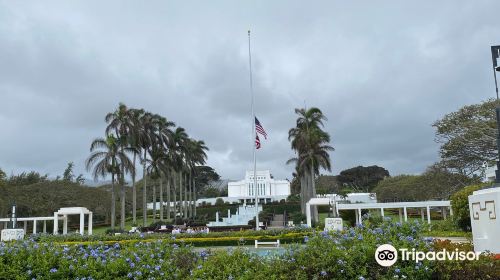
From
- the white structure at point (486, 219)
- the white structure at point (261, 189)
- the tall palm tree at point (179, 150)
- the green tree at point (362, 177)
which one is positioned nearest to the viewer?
the white structure at point (486, 219)

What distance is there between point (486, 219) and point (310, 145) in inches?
1304

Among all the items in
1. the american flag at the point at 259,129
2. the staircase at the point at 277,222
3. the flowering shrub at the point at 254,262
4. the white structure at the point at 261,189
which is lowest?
the staircase at the point at 277,222

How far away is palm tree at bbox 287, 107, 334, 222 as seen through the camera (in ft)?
140

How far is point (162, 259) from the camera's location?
6902 millimetres

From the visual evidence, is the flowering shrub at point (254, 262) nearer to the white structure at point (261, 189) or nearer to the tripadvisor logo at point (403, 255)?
the tripadvisor logo at point (403, 255)

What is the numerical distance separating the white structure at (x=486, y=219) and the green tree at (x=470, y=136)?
80.1 feet

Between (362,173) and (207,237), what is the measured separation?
2668 inches

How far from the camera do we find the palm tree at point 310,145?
42625mm

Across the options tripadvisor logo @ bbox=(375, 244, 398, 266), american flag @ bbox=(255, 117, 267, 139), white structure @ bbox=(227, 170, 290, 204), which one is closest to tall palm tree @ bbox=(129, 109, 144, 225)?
american flag @ bbox=(255, 117, 267, 139)

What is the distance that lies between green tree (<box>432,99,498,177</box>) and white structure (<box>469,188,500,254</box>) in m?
24.4

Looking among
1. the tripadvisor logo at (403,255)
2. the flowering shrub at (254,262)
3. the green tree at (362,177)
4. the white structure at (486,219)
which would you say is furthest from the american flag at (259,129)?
the green tree at (362,177)

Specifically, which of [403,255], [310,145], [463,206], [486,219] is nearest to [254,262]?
[403,255]

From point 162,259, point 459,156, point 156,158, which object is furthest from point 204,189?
point 162,259

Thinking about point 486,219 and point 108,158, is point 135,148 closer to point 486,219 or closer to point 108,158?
point 108,158
